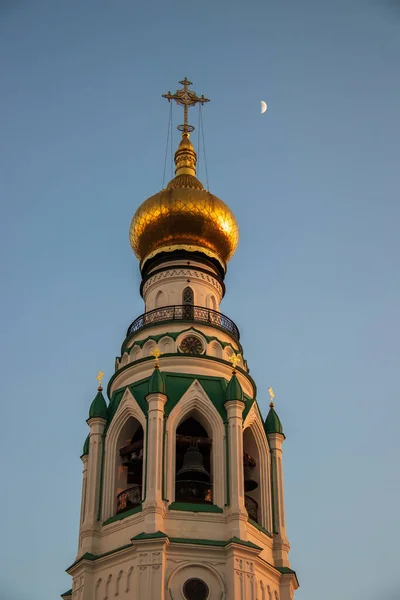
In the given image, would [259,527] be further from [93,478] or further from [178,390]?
[93,478]

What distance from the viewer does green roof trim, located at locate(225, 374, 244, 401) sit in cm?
2330

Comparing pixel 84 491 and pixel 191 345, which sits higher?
pixel 191 345

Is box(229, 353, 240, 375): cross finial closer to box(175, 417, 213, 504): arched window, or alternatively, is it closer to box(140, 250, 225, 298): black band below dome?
box(175, 417, 213, 504): arched window

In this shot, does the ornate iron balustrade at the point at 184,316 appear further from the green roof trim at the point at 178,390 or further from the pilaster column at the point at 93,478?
the pilaster column at the point at 93,478

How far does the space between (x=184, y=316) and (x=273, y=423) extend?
3520 millimetres

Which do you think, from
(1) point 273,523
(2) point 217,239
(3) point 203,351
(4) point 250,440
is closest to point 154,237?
(2) point 217,239

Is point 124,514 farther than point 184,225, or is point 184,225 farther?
Result: point 184,225

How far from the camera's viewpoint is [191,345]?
24.9 metres

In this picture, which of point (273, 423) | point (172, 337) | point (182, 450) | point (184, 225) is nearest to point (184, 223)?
point (184, 225)

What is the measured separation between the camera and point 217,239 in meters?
27.4

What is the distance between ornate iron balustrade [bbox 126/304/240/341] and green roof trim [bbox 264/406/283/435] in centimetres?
225

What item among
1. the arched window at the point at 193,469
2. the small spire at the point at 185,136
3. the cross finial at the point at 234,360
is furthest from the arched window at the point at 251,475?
the small spire at the point at 185,136

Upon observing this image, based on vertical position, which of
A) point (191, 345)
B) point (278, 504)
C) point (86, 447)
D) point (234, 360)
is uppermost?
point (191, 345)

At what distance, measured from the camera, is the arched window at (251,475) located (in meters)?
23.2
